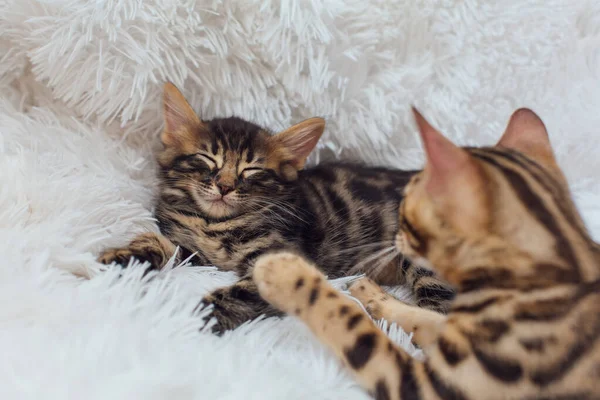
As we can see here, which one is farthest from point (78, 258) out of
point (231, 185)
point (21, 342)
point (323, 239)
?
point (323, 239)

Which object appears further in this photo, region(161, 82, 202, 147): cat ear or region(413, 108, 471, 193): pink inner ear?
region(161, 82, 202, 147): cat ear

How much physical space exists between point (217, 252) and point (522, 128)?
1.91 ft

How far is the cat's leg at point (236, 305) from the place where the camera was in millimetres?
773

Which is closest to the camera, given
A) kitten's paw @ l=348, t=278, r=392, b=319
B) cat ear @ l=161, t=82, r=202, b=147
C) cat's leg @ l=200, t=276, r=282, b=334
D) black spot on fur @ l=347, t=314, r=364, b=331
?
black spot on fur @ l=347, t=314, r=364, b=331

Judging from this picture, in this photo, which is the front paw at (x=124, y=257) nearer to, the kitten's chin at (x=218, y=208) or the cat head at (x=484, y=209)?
the kitten's chin at (x=218, y=208)

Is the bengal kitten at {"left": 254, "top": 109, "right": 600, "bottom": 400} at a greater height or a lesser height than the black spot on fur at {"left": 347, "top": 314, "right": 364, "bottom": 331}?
greater

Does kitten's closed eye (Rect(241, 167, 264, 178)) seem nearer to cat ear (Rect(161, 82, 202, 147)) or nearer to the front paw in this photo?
cat ear (Rect(161, 82, 202, 147))

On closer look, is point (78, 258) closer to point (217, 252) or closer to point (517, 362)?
point (217, 252)

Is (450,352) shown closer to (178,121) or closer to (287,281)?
(287,281)

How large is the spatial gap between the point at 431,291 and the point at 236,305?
39 cm

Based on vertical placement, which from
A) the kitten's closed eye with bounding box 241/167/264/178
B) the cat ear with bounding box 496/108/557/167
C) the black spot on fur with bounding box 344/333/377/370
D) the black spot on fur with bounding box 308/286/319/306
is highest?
the cat ear with bounding box 496/108/557/167

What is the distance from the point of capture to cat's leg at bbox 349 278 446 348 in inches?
32.9

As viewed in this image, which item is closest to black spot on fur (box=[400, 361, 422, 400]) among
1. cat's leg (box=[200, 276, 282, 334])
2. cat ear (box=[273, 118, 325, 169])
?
cat's leg (box=[200, 276, 282, 334])

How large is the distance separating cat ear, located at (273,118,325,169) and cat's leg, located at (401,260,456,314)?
1.07 ft
